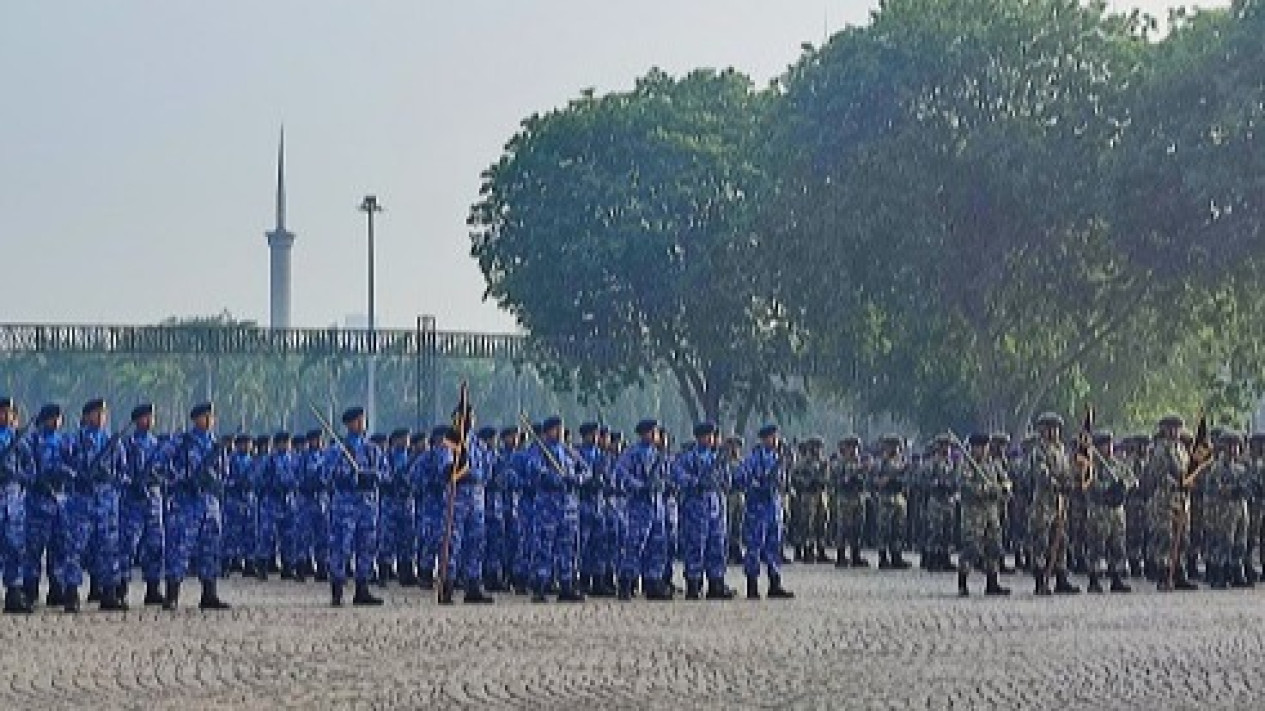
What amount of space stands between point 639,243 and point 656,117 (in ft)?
12.7

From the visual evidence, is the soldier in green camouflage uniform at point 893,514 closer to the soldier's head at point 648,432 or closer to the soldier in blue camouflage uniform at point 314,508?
the soldier in blue camouflage uniform at point 314,508

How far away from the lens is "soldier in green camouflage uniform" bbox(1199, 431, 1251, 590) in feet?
97.7

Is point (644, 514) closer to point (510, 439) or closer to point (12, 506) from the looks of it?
point (510, 439)

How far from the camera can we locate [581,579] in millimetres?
27188

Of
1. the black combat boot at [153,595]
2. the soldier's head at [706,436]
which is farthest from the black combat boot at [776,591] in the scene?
the black combat boot at [153,595]

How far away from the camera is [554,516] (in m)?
26.5

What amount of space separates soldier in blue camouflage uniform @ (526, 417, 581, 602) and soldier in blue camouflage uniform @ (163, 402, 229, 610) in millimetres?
3215

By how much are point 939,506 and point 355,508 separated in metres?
9.53

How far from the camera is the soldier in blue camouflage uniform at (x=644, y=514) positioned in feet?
86.8

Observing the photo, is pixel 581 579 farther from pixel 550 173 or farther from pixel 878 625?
pixel 550 173

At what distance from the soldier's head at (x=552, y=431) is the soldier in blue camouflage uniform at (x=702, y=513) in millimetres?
1162

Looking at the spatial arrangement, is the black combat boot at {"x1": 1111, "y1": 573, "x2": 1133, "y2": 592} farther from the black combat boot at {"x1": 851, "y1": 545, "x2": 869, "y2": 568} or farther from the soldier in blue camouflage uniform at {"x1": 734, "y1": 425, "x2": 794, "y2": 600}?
the black combat boot at {"x1": 851, "y1": 545, "x2": 869, "y2": 568}

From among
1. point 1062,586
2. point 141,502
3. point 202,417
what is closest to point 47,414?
point 141,502

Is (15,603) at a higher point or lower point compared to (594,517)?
lower
